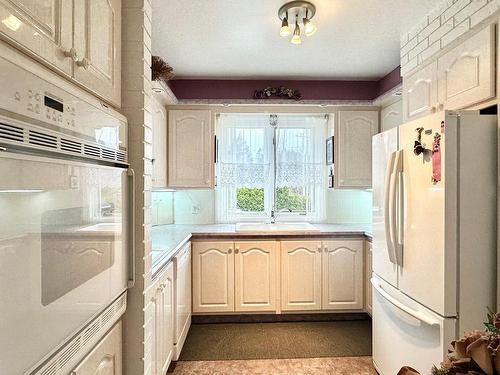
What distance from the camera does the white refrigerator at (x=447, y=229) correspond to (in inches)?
55.8

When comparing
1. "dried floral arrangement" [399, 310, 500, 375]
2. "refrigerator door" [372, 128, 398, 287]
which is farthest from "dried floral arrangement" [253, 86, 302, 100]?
"dried floral arrangement" [399, 310, 500, 375]

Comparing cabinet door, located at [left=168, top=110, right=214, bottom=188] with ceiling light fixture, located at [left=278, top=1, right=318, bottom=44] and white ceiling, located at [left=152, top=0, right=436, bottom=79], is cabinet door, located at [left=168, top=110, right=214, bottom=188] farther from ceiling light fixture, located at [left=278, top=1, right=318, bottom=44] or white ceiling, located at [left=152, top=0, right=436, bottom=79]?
ceiling light fixture, located at [left=278, top=1, right=318, bottom=44]

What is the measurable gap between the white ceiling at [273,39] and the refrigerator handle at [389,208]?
100 cm

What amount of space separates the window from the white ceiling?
55 cm

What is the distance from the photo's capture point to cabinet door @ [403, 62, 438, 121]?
1925 mm

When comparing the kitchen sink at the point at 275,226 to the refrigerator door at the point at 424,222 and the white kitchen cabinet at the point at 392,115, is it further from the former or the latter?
the refrigerator door at the point at 424,222

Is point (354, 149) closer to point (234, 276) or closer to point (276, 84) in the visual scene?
point (276, 84)

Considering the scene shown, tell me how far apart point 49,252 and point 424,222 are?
157cm

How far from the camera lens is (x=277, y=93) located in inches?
126

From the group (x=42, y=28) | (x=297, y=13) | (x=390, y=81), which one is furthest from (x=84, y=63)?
(x=390, y=81)

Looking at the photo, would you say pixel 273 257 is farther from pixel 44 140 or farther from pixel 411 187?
pixel 44 140

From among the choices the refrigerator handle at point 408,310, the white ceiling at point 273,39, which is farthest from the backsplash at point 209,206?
the refrigerator handle at point 408,310

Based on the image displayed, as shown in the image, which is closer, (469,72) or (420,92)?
(469,72)

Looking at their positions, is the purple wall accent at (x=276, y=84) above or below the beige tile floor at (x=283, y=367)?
above
